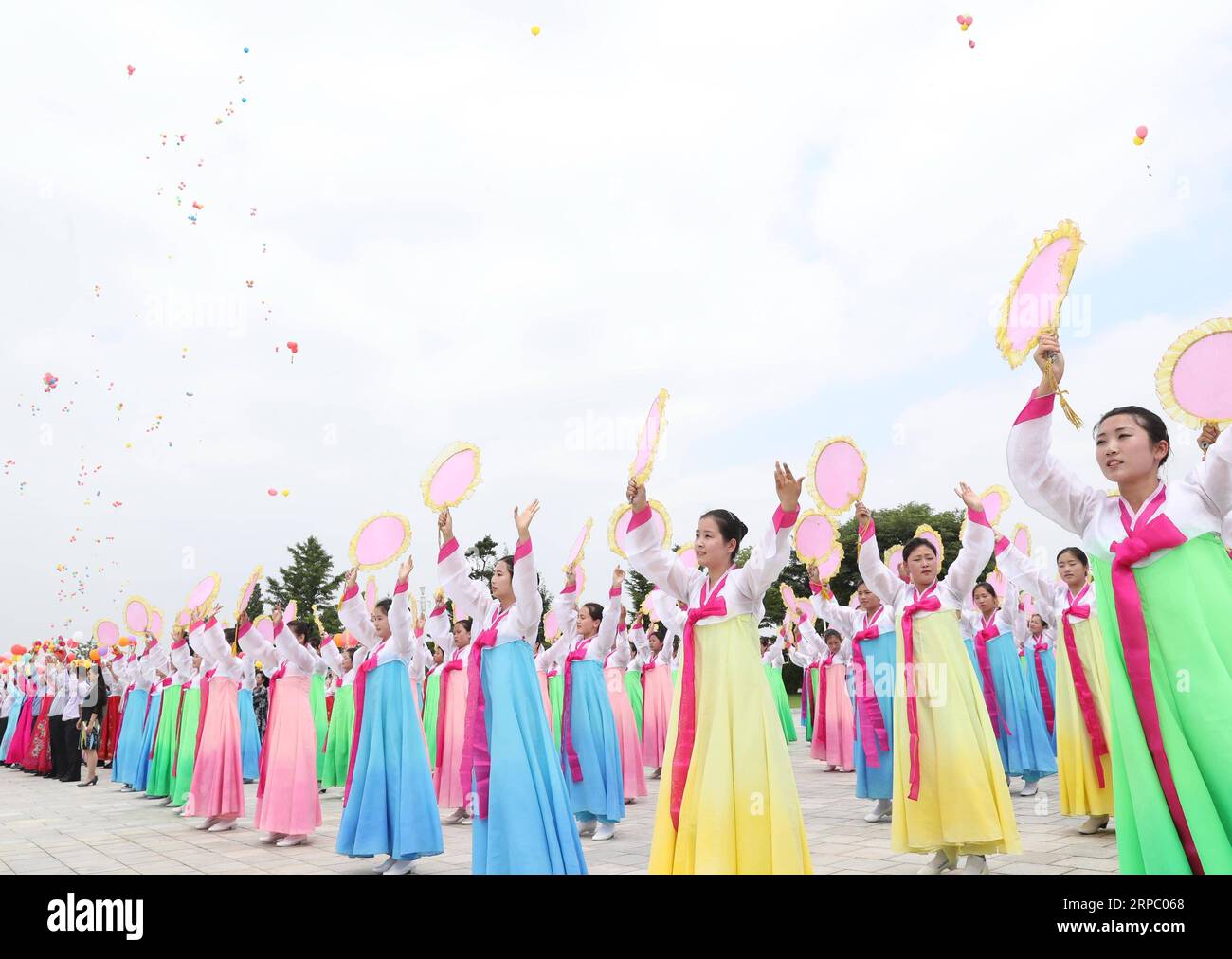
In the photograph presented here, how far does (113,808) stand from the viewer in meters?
10.9

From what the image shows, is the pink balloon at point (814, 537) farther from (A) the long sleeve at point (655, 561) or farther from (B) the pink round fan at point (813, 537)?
(A) the long sleeve at point (655, 561)

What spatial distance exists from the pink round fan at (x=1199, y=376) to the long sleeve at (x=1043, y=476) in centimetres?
41

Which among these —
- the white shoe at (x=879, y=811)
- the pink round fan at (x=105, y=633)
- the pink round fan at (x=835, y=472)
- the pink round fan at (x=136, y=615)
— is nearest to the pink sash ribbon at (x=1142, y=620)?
the pink round fan at (x=835, y=472)

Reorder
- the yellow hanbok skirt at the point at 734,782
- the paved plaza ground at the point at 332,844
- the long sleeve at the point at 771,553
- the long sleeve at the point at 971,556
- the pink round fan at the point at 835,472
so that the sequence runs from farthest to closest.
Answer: the paved plaza ground at the point at 332,844, the pink round fan at the point at 835,472, the long sleeve at the point at 971,556, the long sleeve at the point at 771,553, the yellow hanbok skirt at the point at 734,782

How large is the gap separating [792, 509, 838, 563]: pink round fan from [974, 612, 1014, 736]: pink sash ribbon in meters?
3.36

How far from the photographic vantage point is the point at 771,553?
395 cm

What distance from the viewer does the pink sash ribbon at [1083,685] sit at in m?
6.51

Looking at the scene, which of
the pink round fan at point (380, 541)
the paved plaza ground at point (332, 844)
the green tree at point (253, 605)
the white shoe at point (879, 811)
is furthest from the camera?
the green tree at point (253, 605)

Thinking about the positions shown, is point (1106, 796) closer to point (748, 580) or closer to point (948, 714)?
point (948, 714)

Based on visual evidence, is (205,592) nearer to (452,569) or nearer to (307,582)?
(452,569)

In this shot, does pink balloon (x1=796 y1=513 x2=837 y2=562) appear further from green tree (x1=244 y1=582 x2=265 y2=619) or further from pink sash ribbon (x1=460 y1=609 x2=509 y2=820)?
green tree (x1=244 y1=582 x2=265 y2=619)
